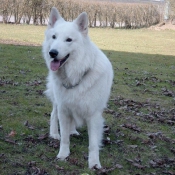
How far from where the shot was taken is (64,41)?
4574 mm

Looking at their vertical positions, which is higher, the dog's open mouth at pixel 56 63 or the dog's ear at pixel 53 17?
the dog's ear at pixel 53 17

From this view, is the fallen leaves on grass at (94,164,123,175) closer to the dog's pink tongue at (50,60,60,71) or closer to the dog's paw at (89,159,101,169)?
Answer: the dog's paw at (89,159,101,169)

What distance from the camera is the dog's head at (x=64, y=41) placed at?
4.51 meters

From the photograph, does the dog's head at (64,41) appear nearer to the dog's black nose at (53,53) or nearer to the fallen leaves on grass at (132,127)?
the dog's black nose at (53,53)

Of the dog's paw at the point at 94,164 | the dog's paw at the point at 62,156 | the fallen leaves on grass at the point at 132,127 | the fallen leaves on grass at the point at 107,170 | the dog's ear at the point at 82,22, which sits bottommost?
the fallen leaves on grass at the point at 132,127

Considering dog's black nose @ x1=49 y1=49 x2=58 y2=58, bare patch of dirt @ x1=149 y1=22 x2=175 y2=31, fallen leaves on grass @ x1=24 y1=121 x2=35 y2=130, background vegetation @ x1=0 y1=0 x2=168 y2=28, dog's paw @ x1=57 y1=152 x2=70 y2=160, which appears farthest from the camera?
bare patch of dirt @ x1=149 y1=22 x2=175 y2=31

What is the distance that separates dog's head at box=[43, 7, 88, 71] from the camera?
4.51 meters

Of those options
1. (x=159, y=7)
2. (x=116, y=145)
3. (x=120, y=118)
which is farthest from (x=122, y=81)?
(x=159, y=7)

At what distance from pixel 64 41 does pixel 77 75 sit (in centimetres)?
51

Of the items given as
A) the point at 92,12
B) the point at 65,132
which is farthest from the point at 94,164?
the point at 92,12

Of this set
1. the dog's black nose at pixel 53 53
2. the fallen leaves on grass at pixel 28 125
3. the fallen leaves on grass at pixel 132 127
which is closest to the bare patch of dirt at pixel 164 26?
the fallen leaves on grass at pixel 132 127

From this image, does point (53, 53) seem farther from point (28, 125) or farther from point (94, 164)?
point (28, 125)

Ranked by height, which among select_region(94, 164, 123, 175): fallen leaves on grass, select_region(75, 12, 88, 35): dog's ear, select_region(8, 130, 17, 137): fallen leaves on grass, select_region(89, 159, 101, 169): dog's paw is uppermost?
select_region(75, 12, 88, 35): dog's ear

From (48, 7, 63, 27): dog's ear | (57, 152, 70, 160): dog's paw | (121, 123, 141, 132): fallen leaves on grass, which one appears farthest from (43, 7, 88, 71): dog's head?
(121, 123, 141, 132): fallen leaves on grass
